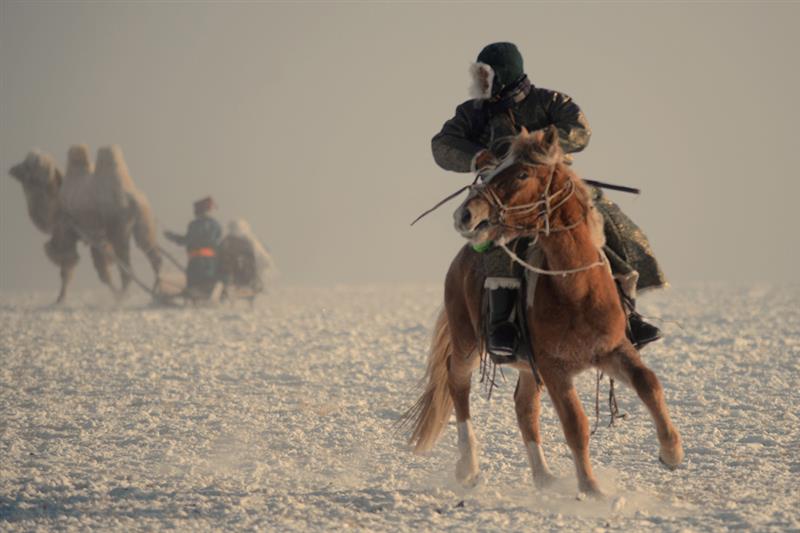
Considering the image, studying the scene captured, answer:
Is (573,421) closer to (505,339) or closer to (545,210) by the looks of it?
(505,339)

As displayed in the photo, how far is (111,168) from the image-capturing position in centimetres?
2331

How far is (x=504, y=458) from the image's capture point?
25.6 ft

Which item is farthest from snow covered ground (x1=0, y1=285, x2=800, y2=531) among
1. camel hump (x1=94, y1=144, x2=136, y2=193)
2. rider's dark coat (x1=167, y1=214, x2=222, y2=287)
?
camel hump (x1=94, y1=144, x2=136, y2=193)

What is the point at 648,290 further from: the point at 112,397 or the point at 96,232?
the point at 96,232

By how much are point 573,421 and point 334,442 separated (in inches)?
107

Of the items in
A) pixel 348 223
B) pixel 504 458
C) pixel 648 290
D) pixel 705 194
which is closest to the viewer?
pixel 648 290

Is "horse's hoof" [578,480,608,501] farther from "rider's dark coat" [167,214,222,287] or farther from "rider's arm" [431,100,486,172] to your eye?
"rider's dark coat" [167,214,222,287]

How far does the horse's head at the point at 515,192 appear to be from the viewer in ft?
19.1

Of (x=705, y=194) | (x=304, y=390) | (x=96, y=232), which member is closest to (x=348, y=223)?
(x=705, y=194)

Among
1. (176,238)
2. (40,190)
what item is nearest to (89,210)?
(40,190)

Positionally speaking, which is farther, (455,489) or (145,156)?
(145,156)

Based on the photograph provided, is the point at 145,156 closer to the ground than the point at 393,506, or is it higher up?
higher up

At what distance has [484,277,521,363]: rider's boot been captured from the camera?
21.3ft

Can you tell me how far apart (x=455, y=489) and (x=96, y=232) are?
17.5m
